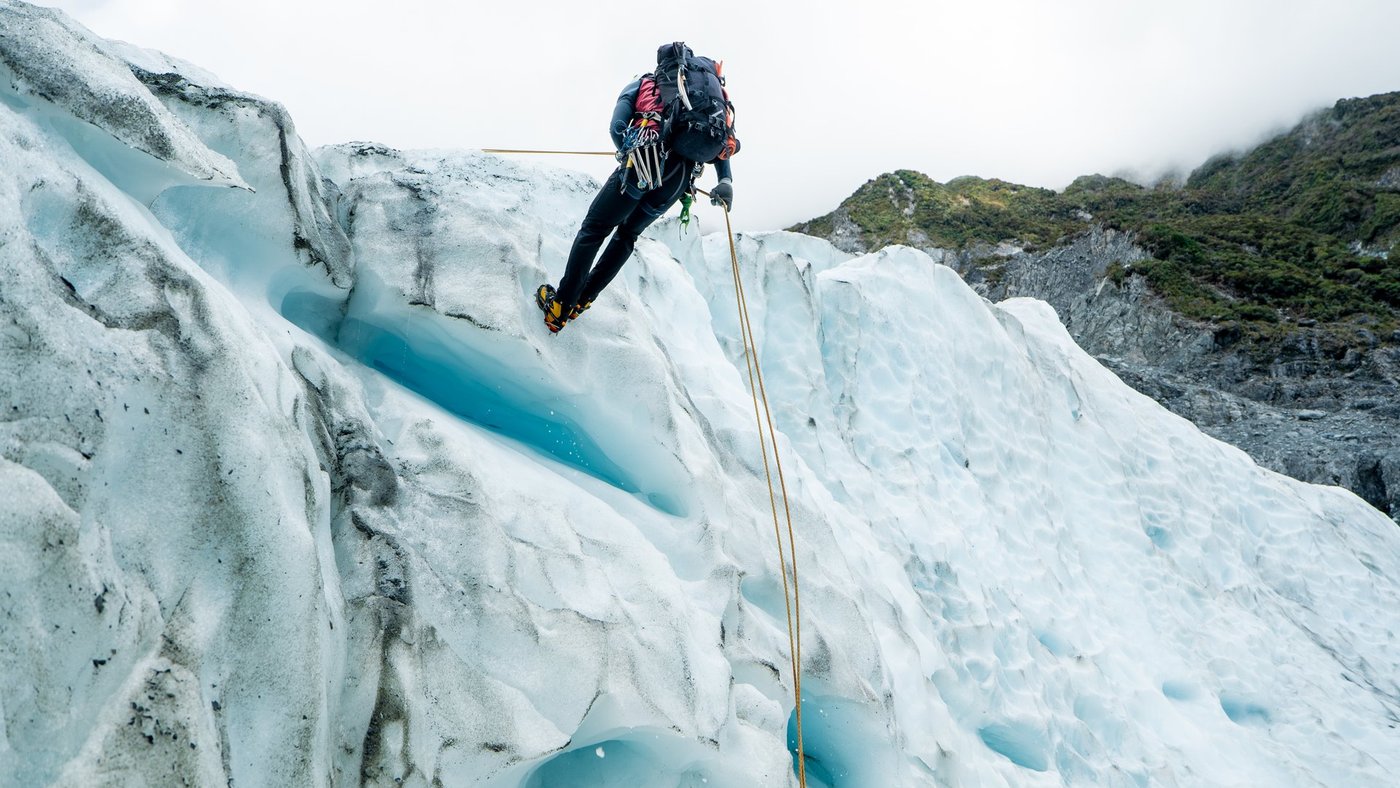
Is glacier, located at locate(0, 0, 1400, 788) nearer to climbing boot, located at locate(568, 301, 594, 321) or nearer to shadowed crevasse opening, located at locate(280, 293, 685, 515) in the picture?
shadowed crevasse opening, located at locate(280, 293, 685, 515)

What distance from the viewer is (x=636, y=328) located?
18.3ft

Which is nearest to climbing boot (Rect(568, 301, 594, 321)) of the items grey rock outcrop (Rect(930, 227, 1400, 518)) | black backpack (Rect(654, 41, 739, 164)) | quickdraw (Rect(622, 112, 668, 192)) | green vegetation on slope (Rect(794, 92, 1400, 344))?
quickdraw (Rect(622, 112, 668, 192))

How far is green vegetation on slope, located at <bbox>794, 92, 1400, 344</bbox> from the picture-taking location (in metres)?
26.1

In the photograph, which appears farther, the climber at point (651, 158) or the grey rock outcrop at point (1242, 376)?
the grey rock outcrop at point (1242, 376)

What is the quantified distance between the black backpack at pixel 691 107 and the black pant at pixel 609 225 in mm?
147

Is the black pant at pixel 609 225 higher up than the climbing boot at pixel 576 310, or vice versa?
the black pant at pixel 609 225

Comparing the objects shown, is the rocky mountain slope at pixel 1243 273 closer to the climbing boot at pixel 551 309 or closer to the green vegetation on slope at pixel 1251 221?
the green vegetation on slope at pixel 1251 221

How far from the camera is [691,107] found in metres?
4.78

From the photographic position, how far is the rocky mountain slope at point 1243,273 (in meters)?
17.7

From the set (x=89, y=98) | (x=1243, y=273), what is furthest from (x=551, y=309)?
(x=1243, y=273)

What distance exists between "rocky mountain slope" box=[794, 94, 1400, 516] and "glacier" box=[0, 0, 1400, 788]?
29.4 ft

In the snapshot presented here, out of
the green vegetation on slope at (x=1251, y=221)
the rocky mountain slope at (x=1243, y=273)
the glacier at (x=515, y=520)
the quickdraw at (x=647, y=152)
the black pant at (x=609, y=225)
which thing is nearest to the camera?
the glacier at (x=515, y=520)

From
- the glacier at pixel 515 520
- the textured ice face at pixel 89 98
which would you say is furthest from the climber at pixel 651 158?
the textured ice face at pixel 89 98

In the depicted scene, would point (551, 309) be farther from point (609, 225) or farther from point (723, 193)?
point (723, 193)
